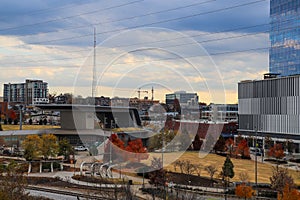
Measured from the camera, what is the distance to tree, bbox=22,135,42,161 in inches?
945

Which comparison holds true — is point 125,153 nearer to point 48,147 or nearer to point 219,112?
point 48,147

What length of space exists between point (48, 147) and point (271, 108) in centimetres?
1884

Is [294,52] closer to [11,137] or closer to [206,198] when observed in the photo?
[11,137]

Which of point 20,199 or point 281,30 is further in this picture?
point 281,30

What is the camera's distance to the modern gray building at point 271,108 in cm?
3356

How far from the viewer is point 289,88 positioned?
33.8 metres

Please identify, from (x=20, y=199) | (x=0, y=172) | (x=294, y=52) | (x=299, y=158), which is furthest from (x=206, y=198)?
(x=294, y=52)

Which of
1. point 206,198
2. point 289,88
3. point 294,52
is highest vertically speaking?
point 294,52

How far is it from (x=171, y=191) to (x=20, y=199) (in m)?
5.72

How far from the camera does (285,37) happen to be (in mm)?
43844

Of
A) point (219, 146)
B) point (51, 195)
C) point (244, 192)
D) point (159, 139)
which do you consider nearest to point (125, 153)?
point (159, 139)

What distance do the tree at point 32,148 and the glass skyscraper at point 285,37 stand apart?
27288 millimetres

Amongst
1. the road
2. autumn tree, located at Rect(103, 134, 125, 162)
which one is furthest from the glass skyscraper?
the road

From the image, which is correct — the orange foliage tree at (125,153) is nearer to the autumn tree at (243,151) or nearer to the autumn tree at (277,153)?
the autumn tree at (243,151)
